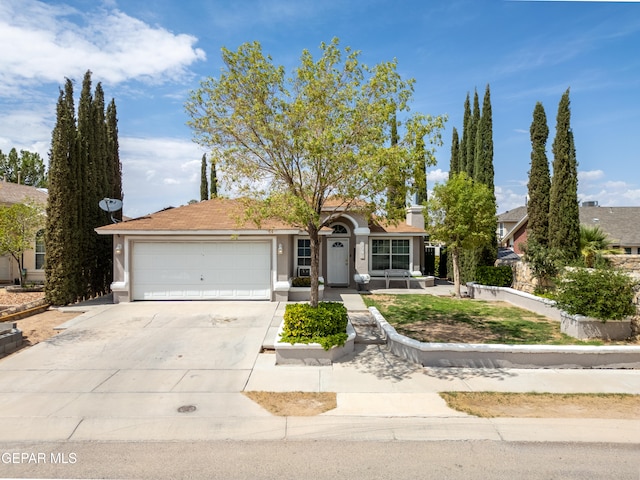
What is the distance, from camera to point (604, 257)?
512 inches

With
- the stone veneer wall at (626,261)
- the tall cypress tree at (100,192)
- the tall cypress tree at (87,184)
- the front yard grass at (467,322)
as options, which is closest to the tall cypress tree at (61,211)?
the tall cypress tree at (87,184)

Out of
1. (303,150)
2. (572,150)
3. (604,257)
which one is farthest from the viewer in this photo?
(572,150)

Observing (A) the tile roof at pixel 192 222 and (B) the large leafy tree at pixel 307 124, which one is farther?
(A) the tile roof at pixel 192 222

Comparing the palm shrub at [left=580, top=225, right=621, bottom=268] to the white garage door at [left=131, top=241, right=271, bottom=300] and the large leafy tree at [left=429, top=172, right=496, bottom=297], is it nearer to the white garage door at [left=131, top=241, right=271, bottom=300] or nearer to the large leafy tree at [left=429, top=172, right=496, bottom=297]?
the large leafy tree at [left=429, top=172, right=496, bottom=297]

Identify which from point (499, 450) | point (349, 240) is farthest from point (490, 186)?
point (499, 450)

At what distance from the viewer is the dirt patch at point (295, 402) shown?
5.92 m

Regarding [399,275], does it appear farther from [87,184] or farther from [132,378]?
[132,378]

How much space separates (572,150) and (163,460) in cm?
1934

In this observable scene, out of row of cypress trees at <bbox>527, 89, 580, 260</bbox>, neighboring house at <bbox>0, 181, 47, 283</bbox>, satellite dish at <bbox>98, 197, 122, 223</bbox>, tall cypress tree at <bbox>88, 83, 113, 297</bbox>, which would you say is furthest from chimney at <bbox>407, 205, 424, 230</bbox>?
neighboring house at <bbox>0, 181, 47, 283</bbox>

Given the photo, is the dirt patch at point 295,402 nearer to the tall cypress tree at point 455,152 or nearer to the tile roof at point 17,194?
the tile roof at point 17,194

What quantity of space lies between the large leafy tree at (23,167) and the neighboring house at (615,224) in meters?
47.3

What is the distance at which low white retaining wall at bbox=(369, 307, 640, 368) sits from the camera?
309 inches

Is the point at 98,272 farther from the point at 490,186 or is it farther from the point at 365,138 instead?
the point at 490,186

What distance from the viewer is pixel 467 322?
11383 mm
